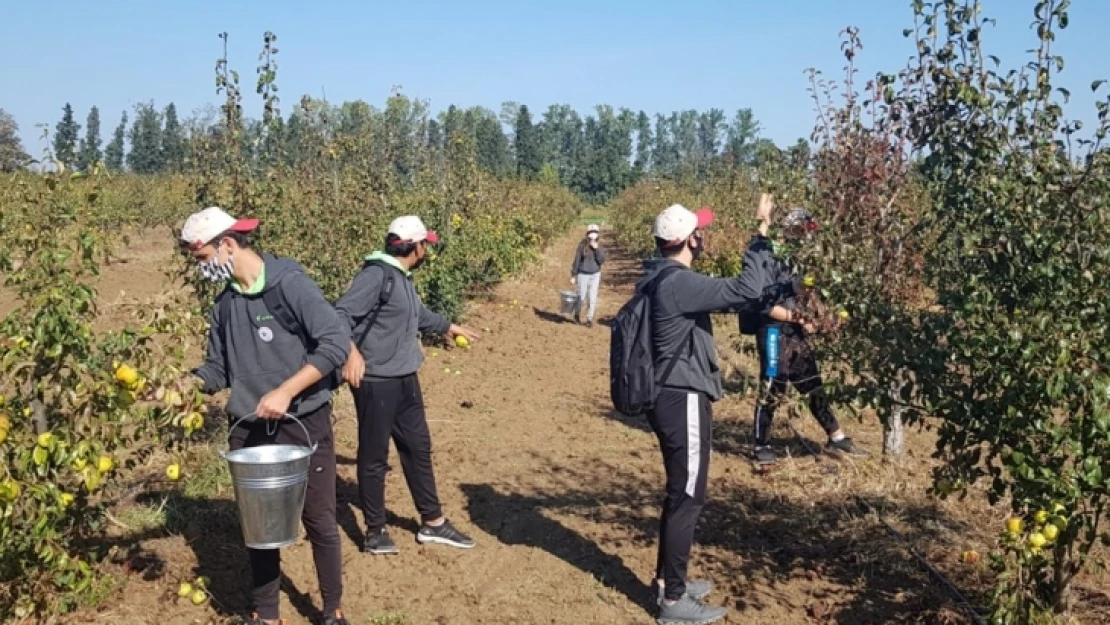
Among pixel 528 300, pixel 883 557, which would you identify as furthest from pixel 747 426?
pixel 528 300

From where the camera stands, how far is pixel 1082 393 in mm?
3211

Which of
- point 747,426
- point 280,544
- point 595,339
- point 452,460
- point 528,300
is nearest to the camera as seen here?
point 280,544

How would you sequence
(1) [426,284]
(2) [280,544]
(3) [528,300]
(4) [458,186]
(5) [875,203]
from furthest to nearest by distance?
(3) [528,300]
(4) [458,186]
(1) [426,284]
(5) [875,203]
(2) [280,544]

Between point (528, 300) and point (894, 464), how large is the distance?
11422 mm

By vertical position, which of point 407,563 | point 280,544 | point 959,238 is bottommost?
point 407,563

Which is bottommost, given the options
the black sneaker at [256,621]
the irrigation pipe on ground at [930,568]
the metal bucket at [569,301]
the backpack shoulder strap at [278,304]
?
the black sneaker at [256,621]

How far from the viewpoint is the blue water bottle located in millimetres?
6551

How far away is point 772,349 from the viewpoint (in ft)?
21.5

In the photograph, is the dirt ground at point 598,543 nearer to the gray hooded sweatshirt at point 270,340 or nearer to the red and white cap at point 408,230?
the gray hooded sweatshirt at point 270,340

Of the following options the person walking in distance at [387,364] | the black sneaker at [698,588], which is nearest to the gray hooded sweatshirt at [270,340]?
the person walking in distance at [387,364]

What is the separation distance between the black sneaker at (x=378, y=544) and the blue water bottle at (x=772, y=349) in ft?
9.37

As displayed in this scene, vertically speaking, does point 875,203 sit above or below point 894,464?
Result: above

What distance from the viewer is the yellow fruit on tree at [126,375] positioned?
3.41 meters

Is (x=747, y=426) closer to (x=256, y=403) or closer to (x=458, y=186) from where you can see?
(x=256, y=403)
